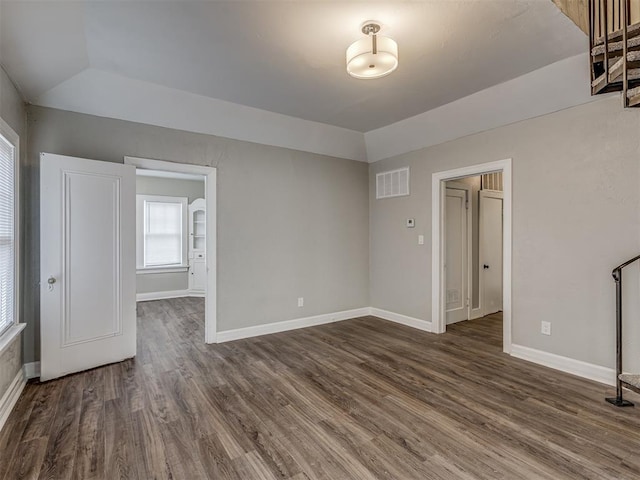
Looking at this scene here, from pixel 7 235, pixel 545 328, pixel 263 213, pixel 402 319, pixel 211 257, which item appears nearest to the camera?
pixel 7 235

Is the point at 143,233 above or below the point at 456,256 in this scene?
above

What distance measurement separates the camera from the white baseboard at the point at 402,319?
4.65 metres

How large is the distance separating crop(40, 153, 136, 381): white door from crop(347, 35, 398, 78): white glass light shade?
2626mm

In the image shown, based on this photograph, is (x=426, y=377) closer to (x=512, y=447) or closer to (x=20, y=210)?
(x=512, y=447)

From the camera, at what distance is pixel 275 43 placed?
2625mm

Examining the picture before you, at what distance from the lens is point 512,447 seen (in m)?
2.07

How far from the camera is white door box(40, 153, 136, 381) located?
307 cm

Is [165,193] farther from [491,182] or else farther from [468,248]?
[491,182]

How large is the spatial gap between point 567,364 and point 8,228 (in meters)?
5.20

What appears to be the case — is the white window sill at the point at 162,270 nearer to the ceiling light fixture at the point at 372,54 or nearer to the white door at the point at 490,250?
the white door at the point at 490,250

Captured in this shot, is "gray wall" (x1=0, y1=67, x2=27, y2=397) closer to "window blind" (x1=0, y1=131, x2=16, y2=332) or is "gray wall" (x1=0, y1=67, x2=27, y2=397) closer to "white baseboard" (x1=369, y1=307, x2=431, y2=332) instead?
"window blind" (x1=0, y1=131, x2=16, y2=332)

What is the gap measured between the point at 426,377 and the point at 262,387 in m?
1.52

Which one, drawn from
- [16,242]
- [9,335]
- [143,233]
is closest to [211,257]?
[16,242]

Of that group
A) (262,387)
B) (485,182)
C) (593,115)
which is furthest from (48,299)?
(485,182)
